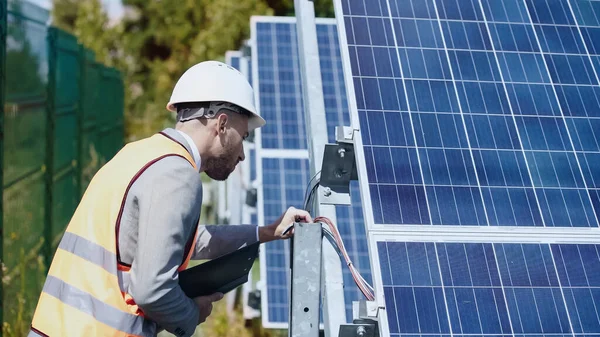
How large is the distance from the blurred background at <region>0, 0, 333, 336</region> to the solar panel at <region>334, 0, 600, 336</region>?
339 centimetres

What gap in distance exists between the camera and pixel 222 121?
13.1 feet

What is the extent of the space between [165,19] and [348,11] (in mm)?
13184

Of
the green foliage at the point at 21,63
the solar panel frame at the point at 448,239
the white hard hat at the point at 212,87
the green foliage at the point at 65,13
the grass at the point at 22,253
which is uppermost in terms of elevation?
the green foliage at the point at 65,13

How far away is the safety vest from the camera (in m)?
3.61

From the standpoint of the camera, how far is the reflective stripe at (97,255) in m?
3.61

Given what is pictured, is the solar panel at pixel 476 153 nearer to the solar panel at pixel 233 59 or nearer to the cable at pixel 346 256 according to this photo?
the cable at pixel 346 256

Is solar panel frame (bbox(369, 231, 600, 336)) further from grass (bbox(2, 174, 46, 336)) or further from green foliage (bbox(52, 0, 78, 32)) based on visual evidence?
green foliage (bbox(52, 0, 78, 32))

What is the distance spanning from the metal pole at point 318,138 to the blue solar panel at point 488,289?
10.3 inches

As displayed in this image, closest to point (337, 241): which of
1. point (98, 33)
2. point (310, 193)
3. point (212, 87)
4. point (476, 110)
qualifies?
point (310, 193)

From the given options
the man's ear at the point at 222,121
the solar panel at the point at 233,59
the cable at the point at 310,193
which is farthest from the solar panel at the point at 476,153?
the solar panel at the point at 233,59

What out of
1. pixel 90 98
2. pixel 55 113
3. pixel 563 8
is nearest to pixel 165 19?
pixel 90 98

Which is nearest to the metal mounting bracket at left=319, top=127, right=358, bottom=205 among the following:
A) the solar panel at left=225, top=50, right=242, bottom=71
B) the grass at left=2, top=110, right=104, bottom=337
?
the grass at left=2, top=110, right=104, bottom=337

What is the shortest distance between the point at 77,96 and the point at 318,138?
25.6 ft

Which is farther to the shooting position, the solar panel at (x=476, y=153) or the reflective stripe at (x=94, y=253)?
the solar panel at (x=476, y=153)
